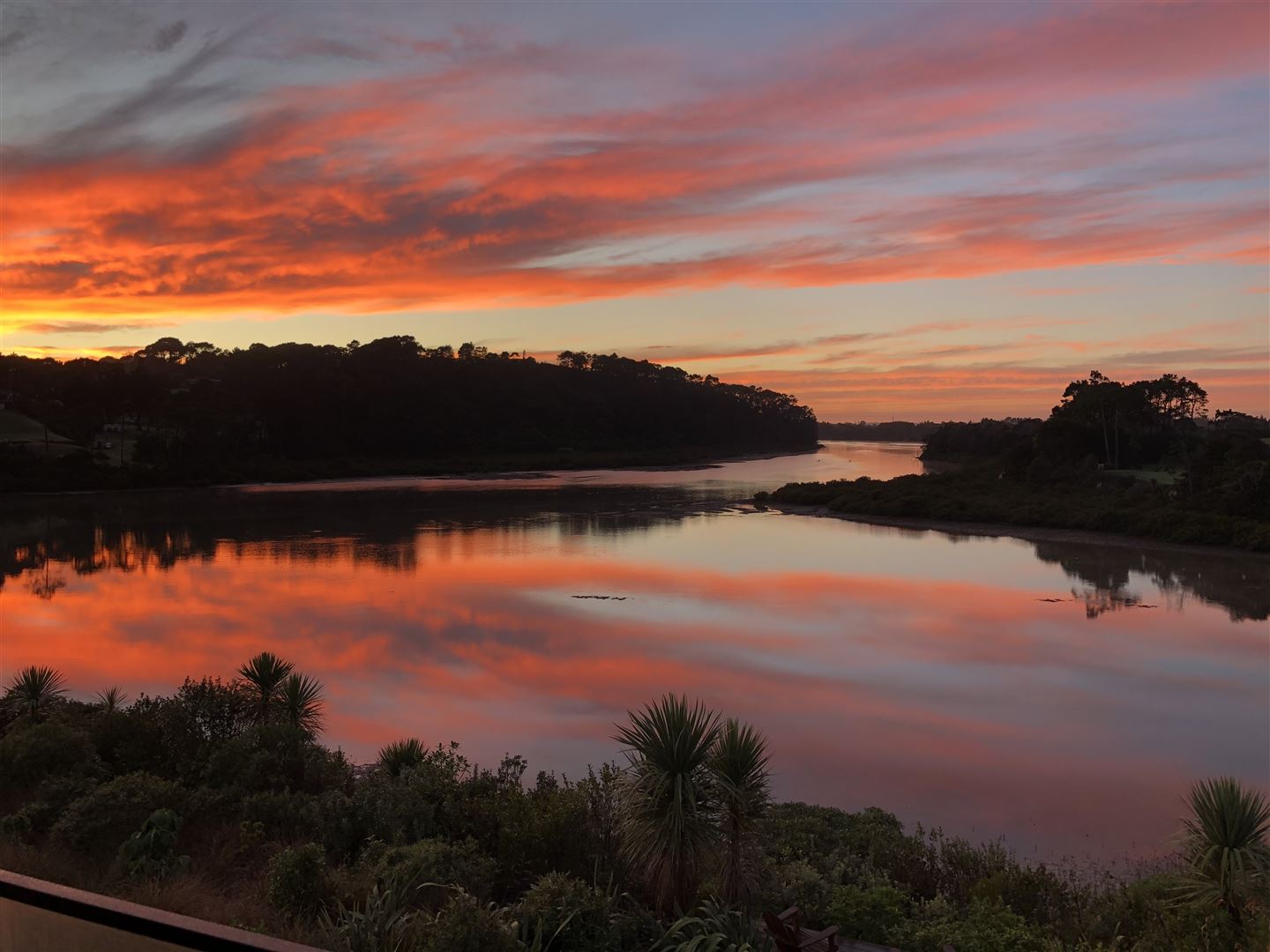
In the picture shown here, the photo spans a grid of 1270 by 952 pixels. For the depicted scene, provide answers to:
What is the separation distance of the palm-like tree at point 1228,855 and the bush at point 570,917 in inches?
145

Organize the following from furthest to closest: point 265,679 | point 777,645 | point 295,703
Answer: point 777,645, point 265,679, point 295,703

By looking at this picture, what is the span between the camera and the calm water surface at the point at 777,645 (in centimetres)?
1140

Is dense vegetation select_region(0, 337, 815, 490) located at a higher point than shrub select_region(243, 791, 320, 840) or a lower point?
higher

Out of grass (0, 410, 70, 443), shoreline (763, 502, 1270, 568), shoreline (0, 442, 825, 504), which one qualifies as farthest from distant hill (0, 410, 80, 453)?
shoreline (763, 502, 1270, 568)

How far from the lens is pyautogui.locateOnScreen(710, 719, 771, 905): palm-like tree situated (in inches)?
234

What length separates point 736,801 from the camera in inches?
240

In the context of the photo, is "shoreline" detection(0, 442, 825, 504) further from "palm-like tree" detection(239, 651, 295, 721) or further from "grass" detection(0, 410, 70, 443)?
"palm-like tree" detection(239, 651, 295, 721)

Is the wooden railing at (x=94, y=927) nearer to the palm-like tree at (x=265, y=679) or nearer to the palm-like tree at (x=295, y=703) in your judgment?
the palm-like tree at (x=295, y=703)

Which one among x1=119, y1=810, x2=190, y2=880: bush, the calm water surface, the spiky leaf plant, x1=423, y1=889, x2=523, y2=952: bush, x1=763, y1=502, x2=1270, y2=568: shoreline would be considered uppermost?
x1=423, y1=889, x2=523, y2=952: bush

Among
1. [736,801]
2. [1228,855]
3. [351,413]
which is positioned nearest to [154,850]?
[736,801]

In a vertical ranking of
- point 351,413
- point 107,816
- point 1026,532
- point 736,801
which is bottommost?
point 1026,532

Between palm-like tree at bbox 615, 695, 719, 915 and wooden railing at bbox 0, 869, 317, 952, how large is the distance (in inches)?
159

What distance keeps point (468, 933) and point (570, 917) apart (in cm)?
80

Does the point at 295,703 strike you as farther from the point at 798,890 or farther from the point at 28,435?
the point at 28,435
